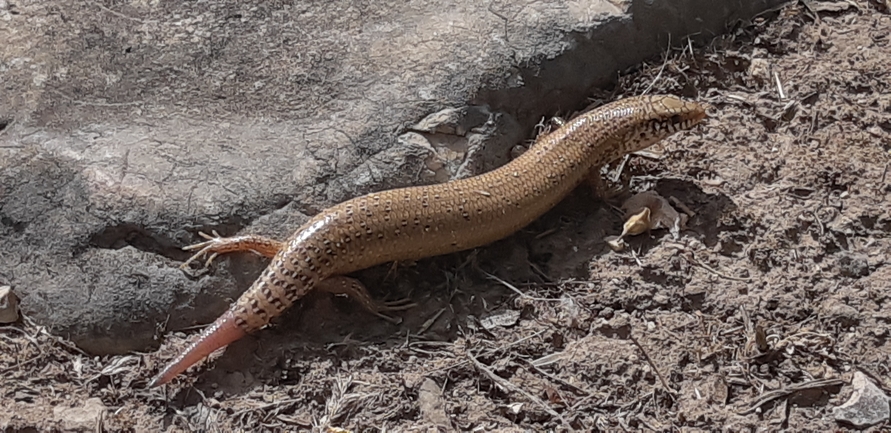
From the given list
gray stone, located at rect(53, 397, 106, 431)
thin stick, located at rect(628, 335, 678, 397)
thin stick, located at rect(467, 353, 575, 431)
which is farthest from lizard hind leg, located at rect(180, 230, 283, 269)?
thin stick, located at rect(628, 335, 678, 397)

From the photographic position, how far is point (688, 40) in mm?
5727

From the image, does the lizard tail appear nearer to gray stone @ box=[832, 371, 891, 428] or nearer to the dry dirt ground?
the dry dirt ground

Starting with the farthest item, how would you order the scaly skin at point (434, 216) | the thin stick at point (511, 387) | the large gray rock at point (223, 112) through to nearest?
the large gray rock at point (223, 112)
the scaly skin at point (434, 216)
the thin stick at point (511, 387)

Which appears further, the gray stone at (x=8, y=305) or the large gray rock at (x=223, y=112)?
the large gray rock at (x=223, y=112)

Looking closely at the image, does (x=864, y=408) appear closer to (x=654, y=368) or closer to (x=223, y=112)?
(x=654, y=368)

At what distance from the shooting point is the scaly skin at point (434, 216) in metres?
4.31

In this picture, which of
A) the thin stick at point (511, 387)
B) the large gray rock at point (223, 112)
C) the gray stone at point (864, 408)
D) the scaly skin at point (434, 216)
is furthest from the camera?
the large gray rock at point (223, 112)

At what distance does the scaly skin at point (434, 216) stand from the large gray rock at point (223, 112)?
0.19 meters

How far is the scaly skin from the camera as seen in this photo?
4312 mm

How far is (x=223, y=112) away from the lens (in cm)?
487

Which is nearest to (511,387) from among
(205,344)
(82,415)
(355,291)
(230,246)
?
(355,291)

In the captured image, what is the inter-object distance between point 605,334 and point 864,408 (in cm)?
120

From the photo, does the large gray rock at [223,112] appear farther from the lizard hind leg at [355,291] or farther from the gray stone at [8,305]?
the lizard hind leg at [355,291]

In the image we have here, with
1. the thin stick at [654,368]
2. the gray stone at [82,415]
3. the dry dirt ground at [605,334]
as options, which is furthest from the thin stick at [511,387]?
the gray stone at [82,415]
